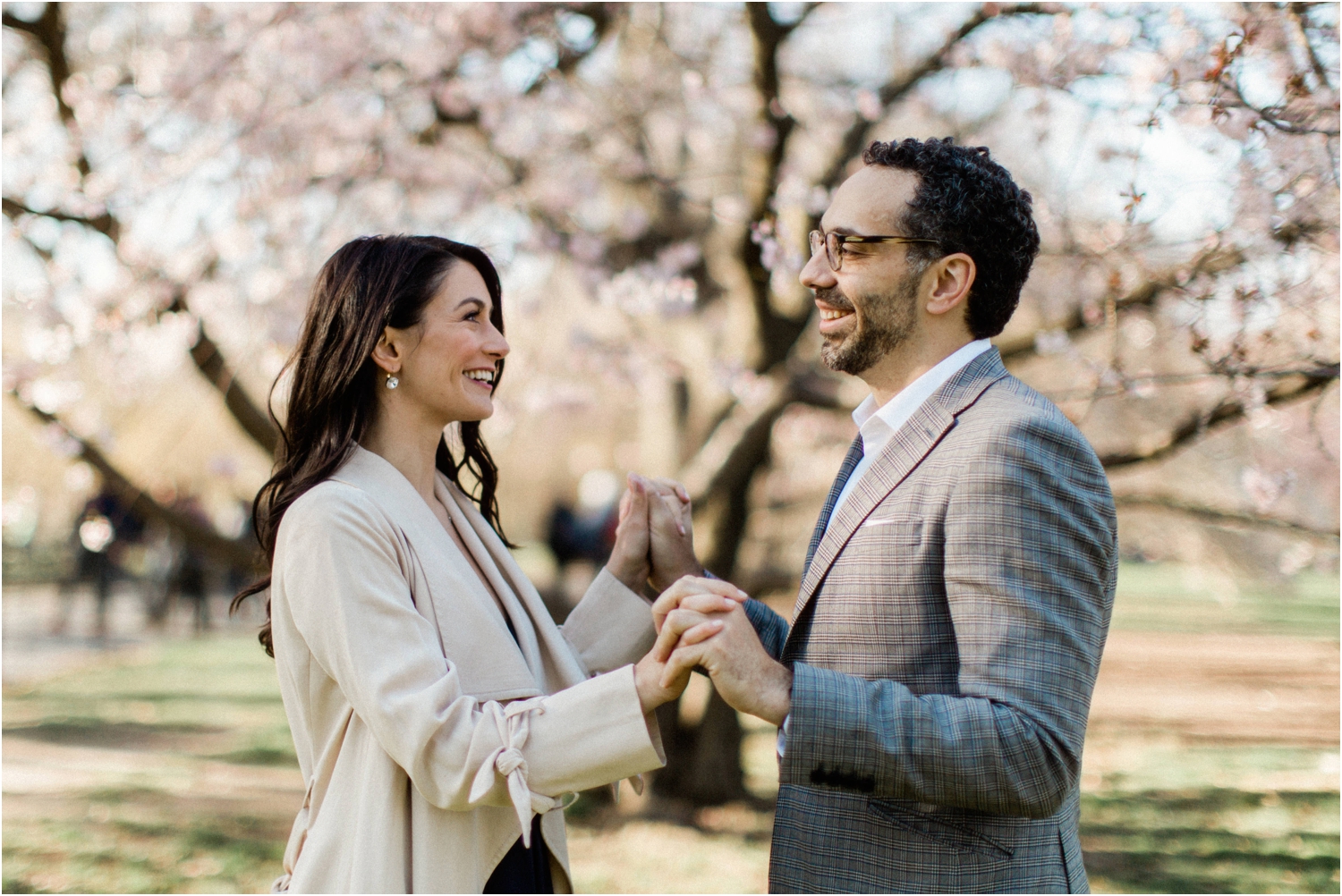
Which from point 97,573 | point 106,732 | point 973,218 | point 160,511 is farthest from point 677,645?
point 97,573

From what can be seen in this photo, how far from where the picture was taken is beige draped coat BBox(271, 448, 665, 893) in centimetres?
183

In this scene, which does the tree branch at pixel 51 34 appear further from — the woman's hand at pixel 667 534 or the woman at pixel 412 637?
the woman's hand at pixel 667 534

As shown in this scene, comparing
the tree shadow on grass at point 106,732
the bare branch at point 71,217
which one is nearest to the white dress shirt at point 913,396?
the bare branch at point 71,217

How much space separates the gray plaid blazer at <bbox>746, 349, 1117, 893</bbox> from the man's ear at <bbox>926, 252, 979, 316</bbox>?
0.14m

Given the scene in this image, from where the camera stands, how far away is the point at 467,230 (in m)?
6.16

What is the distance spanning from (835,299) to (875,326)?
113 mm

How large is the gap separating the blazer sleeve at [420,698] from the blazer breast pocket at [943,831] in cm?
45

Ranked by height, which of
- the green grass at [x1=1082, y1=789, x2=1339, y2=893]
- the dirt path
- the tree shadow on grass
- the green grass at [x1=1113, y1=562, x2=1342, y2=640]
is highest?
the green grass at [x1=1082, y1=789, x2=1339, y2=893]

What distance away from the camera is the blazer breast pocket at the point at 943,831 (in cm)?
182

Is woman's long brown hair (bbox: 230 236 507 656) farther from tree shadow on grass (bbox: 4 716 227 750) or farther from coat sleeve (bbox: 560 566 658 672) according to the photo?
tree shadow on grass (bbox: 4 716 227 750)

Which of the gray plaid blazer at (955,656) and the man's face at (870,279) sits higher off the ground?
the man's face at (870,279)

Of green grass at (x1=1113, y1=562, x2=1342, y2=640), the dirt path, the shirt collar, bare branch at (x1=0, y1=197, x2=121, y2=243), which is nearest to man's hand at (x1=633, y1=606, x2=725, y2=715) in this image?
the shirt collar

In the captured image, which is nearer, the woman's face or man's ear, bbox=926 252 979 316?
man's ear, bbox=926 252 979 316

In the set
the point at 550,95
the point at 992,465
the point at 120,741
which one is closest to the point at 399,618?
the point at 992,465
